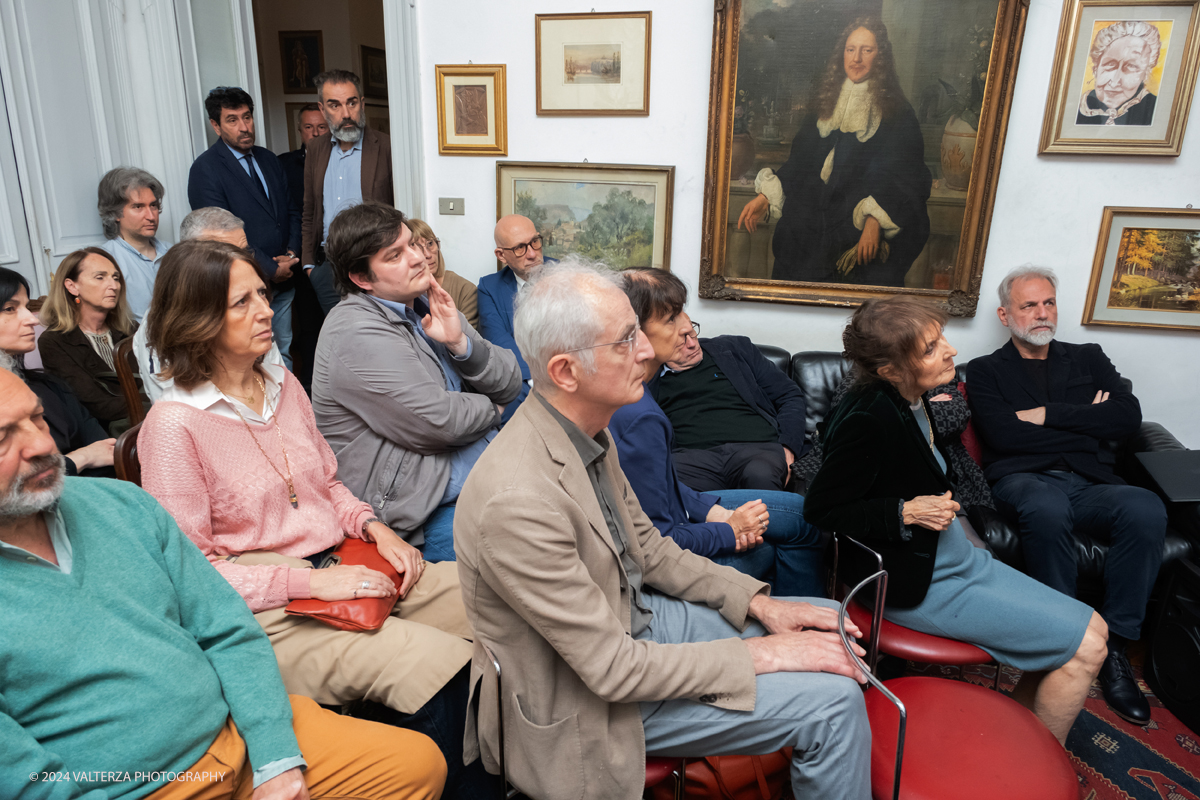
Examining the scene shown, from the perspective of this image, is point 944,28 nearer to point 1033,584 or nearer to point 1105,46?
point 1105,46

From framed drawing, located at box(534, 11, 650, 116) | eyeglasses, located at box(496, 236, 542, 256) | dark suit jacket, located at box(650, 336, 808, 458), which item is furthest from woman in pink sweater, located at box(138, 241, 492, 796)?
framed drawing, located at box(534, 11, 650, 116)

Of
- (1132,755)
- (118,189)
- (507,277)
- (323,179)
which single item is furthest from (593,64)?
(1132,755)

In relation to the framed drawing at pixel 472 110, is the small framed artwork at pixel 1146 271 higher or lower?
lower

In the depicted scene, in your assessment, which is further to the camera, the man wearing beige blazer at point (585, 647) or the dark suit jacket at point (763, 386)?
the dark suit jacket at point (763, 386)

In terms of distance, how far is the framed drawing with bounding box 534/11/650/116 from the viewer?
3.80 meters

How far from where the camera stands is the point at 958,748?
61.4 inches

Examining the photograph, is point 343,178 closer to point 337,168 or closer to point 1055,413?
point 337,168

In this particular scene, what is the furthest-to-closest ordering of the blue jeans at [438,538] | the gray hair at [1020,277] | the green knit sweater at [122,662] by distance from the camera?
the gray hair at [1020,277] → the blue jeans at [438,538] → the green knit sweater at [122,662]

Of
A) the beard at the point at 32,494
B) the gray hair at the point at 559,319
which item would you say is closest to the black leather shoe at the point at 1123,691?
the gray hair at the point at 559,319

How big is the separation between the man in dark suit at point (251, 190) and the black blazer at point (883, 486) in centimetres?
342

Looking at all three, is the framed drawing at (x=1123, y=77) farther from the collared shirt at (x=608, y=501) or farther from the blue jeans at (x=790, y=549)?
the collared shirt at (x=608, y=501)

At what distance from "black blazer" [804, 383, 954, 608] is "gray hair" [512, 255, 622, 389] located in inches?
33.9

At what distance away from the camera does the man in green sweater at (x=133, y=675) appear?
3.94 ft

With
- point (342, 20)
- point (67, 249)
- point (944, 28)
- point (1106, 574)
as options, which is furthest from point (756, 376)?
point (342, 20)
